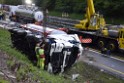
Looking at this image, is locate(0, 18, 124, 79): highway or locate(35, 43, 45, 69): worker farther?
locate(0, 18, 124, 79): highway

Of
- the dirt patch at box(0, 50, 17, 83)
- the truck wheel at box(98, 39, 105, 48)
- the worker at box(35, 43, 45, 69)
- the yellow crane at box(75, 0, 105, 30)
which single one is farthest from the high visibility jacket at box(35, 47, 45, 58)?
the yellow crane at box(75, 0, 105, 30)

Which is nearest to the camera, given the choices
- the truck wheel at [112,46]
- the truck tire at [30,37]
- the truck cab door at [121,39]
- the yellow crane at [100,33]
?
the truck tire at [30,37]

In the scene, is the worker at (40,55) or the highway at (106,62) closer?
the worker at (40,55)

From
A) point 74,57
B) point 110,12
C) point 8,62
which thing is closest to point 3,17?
point 110,12

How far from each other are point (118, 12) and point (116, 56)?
70.6 ft

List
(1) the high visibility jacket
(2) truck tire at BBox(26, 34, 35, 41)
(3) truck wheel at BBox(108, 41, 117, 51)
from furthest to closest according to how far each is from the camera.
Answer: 1. (3) truck wheel at BBox(108, 41, 117, 51)
2. (2) truck tire at BBox(26, 34, 35, 41)
3. (1) the high visibility jacket

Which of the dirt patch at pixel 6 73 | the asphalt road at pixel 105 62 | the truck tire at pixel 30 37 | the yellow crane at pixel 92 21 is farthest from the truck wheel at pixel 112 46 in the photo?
the dirt patch at pixel 6 73

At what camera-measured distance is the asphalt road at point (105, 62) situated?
1646 centimetres

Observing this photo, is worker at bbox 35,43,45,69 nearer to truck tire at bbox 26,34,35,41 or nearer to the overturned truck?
the overturned truck

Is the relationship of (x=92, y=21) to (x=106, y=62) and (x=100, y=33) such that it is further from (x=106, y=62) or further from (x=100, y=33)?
(x=106, y=62)

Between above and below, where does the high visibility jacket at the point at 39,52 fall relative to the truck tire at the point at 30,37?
below

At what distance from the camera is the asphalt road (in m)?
16.5

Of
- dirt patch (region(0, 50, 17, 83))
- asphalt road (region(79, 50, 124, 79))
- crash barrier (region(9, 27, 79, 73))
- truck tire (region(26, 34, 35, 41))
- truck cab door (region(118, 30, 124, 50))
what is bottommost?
asphalt road (region(79, 50, 124, 79))

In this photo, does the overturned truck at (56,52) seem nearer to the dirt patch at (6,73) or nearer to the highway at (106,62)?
the highway at (106,62)
